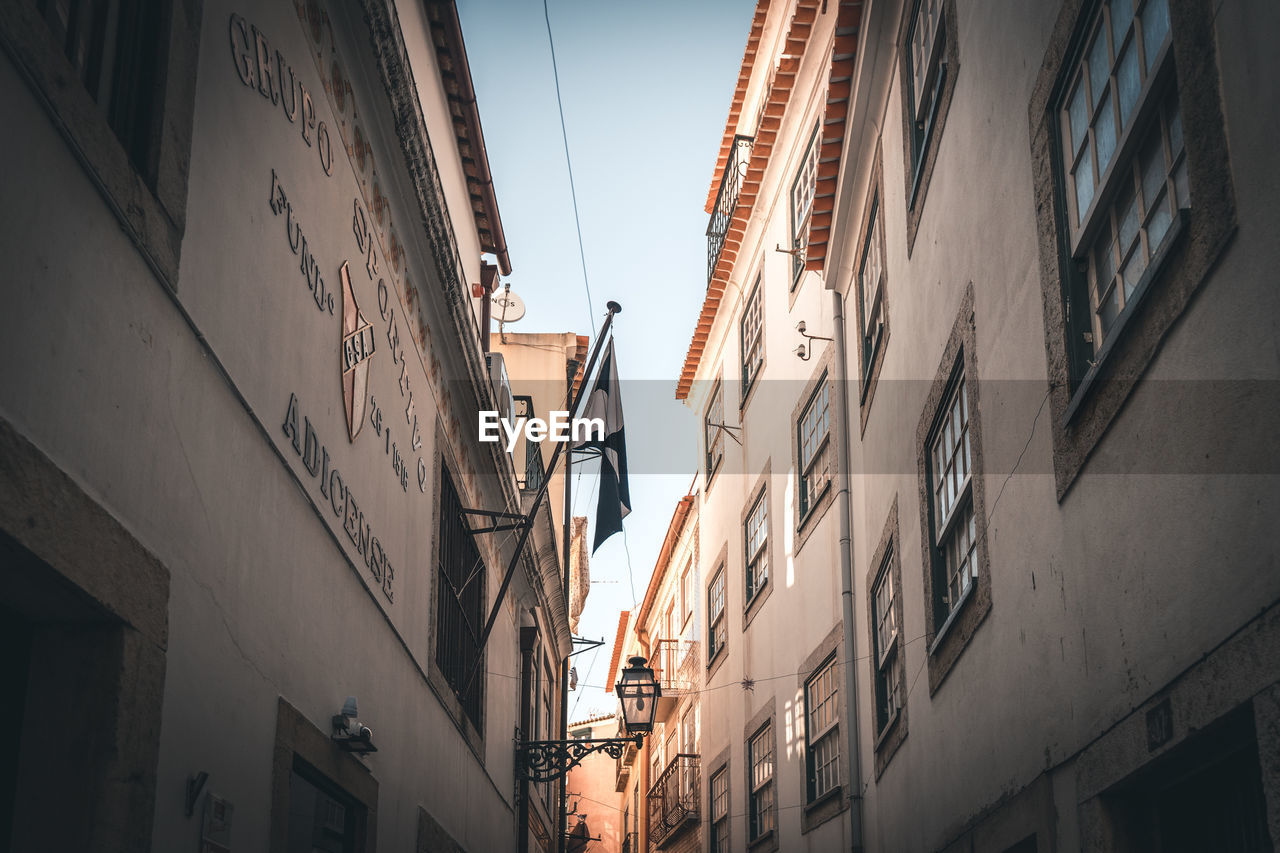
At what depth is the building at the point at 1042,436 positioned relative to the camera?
3.92 meters

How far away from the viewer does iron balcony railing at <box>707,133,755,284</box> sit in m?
20.8

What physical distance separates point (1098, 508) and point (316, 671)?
3.87 metres

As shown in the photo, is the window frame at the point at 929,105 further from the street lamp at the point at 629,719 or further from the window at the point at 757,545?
the street lamp at the point at 629,719

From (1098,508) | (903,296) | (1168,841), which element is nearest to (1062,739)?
(1168,841)

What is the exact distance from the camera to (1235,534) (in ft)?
12.6

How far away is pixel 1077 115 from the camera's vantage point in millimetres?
5684

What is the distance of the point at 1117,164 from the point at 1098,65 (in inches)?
23.5

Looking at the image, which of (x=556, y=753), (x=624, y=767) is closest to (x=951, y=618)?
(x=556, y=753)

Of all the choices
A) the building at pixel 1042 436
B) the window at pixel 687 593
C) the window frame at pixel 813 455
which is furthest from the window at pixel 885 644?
the window at pixel 687 593

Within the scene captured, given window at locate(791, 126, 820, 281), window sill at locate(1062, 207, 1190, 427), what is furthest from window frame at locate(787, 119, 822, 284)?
window sill at locate(1062, 207, 1190, 427)

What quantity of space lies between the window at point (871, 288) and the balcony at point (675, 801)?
41.8 ft

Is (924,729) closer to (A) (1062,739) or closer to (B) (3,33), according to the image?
(A) (1062,739)

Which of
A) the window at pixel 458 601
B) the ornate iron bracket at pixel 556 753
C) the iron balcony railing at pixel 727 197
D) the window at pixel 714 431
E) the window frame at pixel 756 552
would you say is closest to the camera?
the window at pixel 458 601

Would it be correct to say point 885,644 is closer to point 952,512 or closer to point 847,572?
point 847,572
